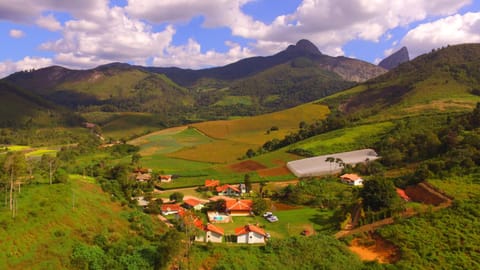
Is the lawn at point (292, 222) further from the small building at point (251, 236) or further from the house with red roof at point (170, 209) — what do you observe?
the house with red roof at point (170, 209)

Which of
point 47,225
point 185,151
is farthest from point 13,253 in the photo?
point 185,151

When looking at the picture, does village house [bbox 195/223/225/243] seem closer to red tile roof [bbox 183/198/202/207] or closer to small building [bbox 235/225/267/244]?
small building [bbox 235/225/267/244]

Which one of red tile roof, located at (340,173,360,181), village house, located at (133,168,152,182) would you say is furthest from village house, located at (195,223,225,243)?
village house, located at (133,168,152,182)

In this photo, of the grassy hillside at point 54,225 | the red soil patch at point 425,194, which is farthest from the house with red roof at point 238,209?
the red soil patch at point 425,194

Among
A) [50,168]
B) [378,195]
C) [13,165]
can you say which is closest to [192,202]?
[50,168]

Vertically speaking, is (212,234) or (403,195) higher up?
(403,195)

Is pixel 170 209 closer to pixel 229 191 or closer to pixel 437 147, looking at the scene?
pixel 229 191

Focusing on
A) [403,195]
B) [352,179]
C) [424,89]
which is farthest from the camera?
[424,89]
